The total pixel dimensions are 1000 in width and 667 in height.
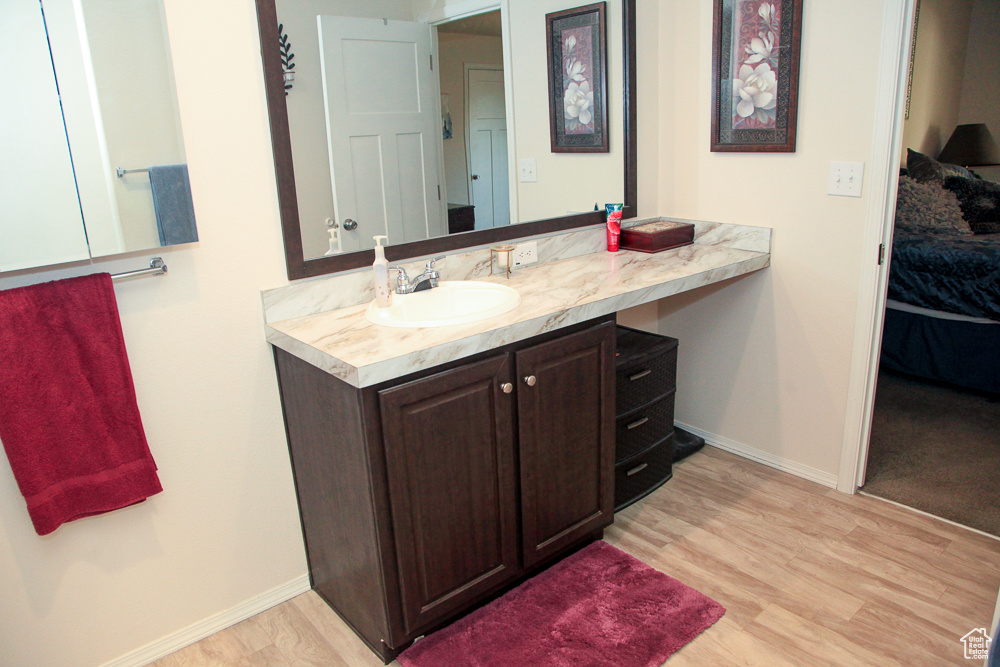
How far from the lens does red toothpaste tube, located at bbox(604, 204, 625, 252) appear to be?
2.77 metres

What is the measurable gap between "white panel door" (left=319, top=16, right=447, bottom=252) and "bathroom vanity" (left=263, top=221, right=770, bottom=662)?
182 millimetres

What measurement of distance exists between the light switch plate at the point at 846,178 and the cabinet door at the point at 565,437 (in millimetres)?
996

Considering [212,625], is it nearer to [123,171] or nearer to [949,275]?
[123,171]

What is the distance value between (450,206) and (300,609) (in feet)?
4.45

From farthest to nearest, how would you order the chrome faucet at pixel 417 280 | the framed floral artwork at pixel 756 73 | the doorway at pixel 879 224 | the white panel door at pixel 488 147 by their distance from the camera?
the framed floral artwork at pixel 756 73
the white panel door at pixel 488 147
the doorway at pixel 879 224
the chrome faucet at pixel 417 280

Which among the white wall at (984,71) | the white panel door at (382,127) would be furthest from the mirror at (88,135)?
the white wall at (984,71)

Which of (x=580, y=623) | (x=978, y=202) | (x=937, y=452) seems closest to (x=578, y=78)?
(x=580, y=623)

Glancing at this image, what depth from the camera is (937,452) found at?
9.63 ft

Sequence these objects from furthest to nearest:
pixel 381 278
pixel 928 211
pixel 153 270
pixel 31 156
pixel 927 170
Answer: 1. pixel 927 170
2. pixel 928 211
3. pixel 381 278
4. pixel 153 270
5. pixel 31 156

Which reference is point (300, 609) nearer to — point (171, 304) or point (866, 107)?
point (171, 304)

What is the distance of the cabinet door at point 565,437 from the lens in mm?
2012

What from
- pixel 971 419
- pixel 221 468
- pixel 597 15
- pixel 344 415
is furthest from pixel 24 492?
pixel 971 419

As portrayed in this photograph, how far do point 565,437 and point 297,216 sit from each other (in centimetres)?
102

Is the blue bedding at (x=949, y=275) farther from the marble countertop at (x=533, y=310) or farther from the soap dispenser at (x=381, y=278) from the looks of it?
the soap dispenser at (x=381, y=278)
